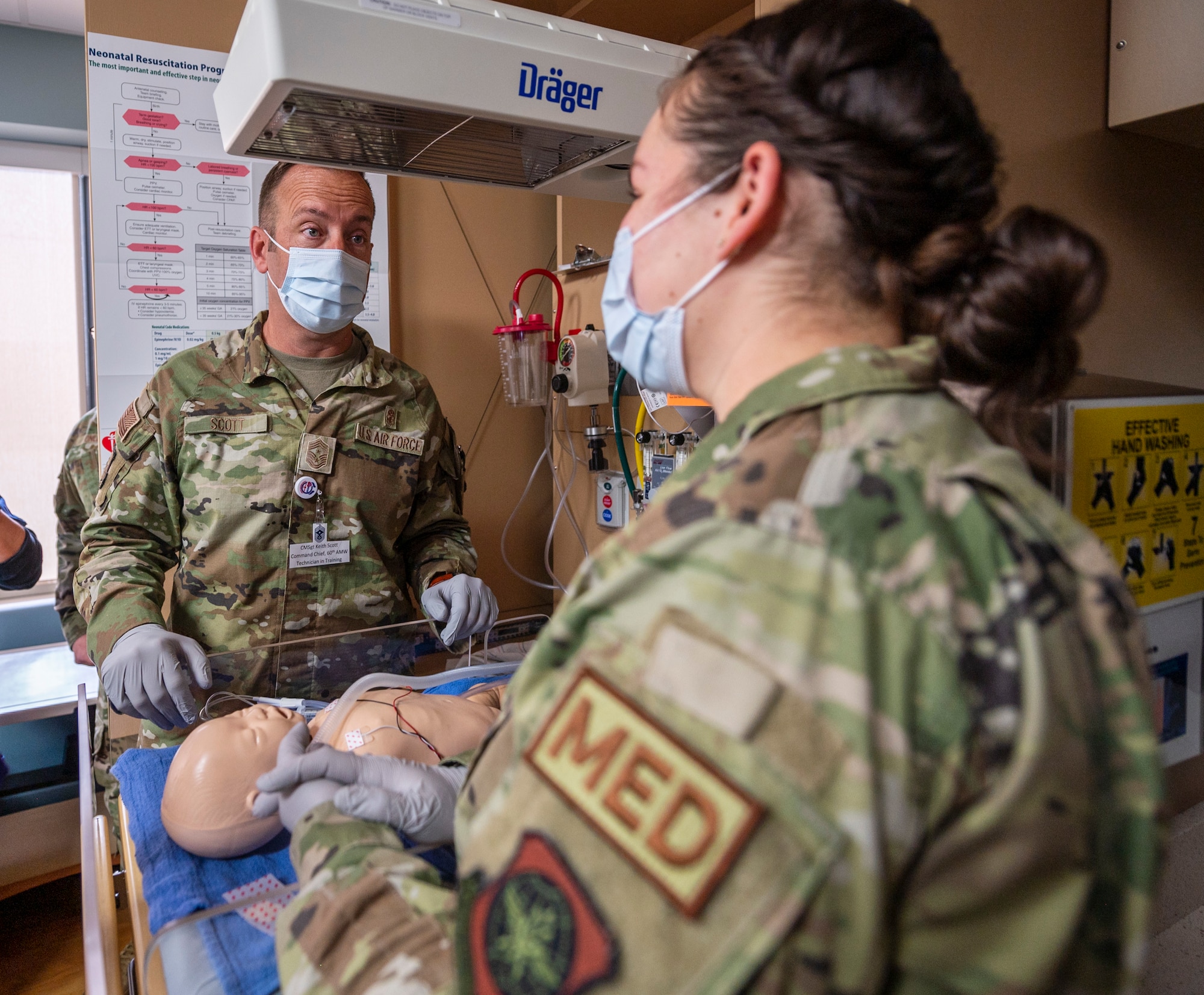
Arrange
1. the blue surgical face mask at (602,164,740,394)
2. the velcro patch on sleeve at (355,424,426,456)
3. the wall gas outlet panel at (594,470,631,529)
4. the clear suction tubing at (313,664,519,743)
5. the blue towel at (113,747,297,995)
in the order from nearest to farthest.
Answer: the blue surgical face mask at (602,164,740,394)
the blue towel at (113,747,297,995)
the clear suction tubing at (313,664,519,743)
the velcro patch on sleeve at (355,424,426,456)
the wall gas outlet panel at (594,470,631,529)

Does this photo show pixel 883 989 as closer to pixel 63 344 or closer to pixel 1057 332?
pixel 1057 332

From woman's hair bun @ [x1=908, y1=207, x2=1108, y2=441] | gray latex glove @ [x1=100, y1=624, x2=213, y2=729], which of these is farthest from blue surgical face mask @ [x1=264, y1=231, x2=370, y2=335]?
woman's hair bun @ [x1=908, y1=207, x2=1108, y2=441]

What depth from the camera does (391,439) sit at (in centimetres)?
214

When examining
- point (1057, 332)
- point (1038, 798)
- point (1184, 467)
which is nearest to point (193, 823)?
point (1038, 798)

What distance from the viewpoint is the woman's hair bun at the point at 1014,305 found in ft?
2.23

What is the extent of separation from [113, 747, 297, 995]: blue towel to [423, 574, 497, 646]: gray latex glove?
57cm

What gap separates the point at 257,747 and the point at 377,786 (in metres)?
0.35

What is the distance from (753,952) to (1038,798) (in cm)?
19

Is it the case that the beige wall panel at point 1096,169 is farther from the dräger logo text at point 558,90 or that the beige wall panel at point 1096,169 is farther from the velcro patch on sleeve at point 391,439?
the velcro patch on sleeve at point 391,439

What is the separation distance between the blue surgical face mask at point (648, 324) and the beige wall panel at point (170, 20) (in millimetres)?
2184

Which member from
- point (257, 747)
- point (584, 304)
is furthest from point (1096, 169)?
point (257, 747)

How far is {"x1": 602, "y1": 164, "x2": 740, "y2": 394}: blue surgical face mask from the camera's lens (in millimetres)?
782

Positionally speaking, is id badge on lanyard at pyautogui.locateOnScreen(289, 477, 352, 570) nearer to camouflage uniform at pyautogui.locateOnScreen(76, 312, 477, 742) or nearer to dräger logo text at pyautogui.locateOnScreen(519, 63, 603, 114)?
camouflage uniform at pyautogui.locateOnScreen(76, 312, 477, 742)

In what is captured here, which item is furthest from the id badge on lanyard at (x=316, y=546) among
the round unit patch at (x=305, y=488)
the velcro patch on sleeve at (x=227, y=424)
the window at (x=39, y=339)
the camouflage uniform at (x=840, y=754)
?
the window at (x=39, y=339)
